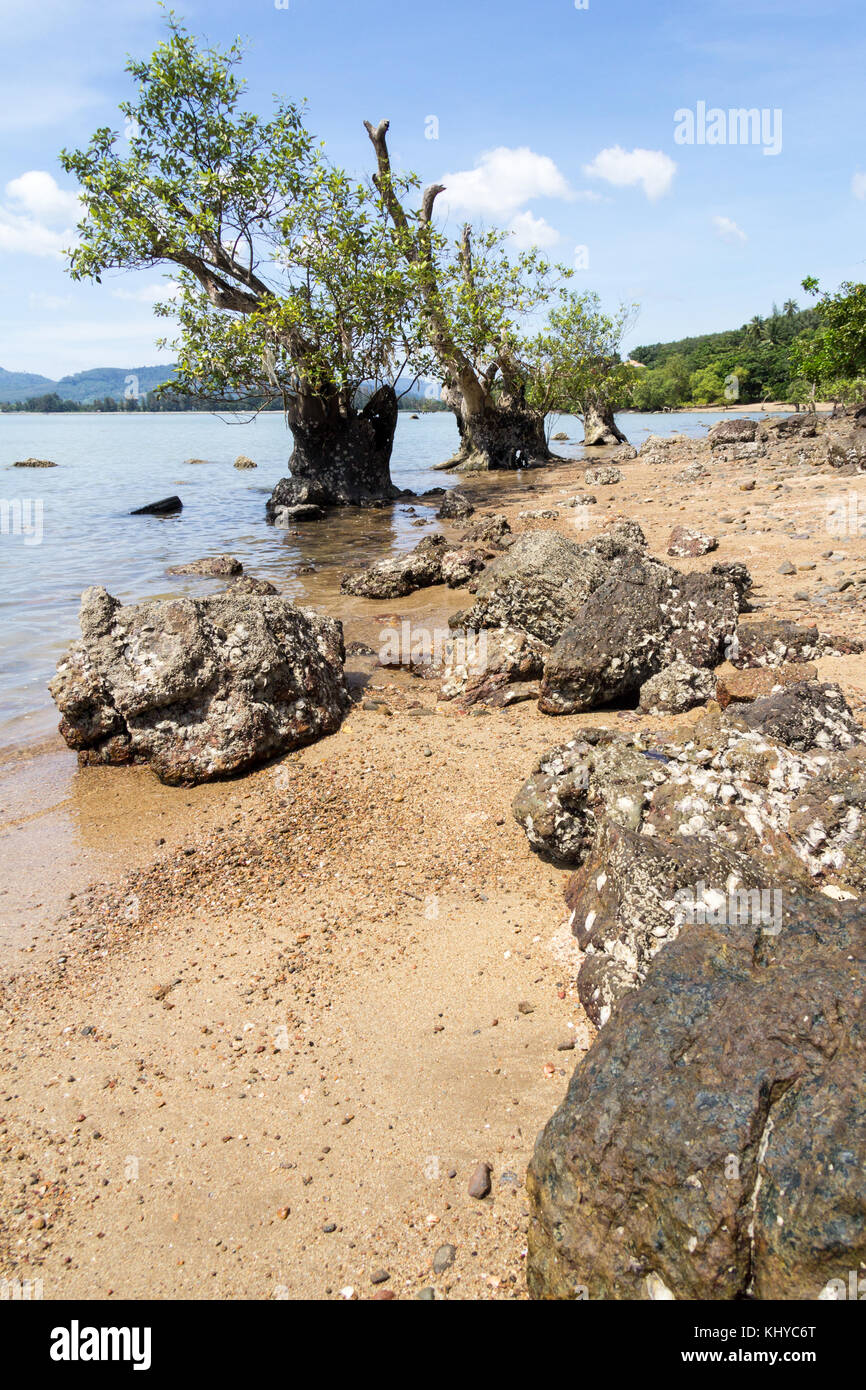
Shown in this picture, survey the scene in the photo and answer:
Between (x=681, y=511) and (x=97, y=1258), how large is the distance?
640 inches

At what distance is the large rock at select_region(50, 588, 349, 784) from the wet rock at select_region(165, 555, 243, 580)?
8264mm

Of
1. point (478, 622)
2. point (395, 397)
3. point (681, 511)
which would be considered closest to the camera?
point (478, 622)

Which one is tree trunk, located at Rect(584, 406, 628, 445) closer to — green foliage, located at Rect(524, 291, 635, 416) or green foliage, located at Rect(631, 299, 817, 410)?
green foliage, located at Rect(524, 291, 635, 416)

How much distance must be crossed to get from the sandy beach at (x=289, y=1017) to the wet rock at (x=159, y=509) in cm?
1923

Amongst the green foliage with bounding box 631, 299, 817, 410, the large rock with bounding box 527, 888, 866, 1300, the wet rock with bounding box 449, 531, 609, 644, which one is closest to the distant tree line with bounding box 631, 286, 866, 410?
the green foliage with bounding box 631, 299, 817, 410

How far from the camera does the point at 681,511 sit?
1650 cm

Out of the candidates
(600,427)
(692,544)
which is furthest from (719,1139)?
(600,427)

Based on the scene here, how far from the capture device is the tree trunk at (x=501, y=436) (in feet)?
113

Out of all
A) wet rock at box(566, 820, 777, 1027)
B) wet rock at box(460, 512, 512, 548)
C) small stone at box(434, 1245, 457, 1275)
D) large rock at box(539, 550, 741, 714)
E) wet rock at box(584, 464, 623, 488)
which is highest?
wet rock at box(584, 464, 623, 488)

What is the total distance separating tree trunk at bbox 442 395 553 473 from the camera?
34469mm

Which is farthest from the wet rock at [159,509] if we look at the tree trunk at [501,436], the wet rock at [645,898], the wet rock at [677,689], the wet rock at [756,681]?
the wet rock at [645,898]

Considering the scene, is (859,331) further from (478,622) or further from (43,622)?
(43,622)

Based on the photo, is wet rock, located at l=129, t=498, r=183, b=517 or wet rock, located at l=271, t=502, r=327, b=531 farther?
wet rock, located at l=129, t=498, r=183, b=517

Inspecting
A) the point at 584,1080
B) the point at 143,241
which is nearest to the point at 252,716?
the point at 584,1080
